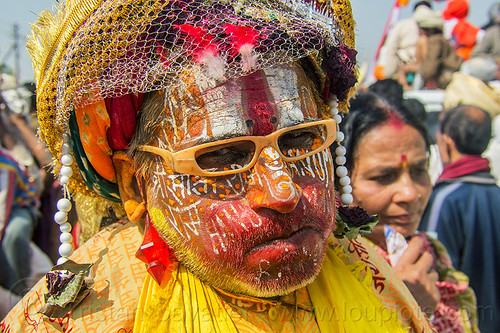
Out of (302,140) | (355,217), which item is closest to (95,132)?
(302,140)

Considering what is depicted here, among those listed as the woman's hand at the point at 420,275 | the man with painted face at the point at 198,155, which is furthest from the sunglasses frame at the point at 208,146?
the woman's hand at the point at 420,275

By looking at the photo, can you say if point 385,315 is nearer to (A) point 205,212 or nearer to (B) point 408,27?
(A) point 205,212

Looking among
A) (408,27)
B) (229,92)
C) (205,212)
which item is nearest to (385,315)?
(205,212)

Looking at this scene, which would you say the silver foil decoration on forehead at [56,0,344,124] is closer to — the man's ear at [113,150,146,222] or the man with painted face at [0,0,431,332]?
the man with painted face at [0,0,431,332]

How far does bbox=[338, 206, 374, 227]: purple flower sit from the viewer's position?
5.78 feet

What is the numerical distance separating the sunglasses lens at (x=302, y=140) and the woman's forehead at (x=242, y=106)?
0.06 meters

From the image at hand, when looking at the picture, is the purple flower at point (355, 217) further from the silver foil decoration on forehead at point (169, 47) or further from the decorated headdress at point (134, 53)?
the silver foil decoration on forehead at point (169, 47)

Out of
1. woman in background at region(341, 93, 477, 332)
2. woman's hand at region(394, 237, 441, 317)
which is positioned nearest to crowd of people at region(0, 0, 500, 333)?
woman's hand at region(394, 237, 441, 317)

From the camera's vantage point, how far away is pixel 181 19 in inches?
55.0

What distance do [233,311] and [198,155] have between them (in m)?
0.55

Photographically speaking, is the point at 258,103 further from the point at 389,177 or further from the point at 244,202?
the point at 389,177

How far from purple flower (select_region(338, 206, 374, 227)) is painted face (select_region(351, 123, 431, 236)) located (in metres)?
0.97

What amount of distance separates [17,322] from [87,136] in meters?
0.70

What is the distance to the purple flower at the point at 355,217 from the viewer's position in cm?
176
